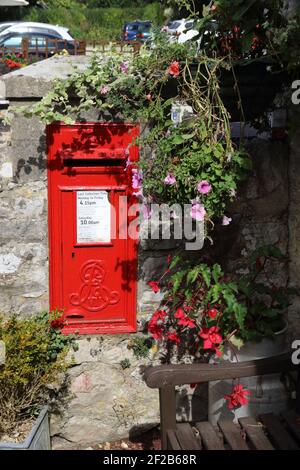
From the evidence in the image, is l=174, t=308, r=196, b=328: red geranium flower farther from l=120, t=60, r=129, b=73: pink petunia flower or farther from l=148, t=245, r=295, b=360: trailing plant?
l=120, t=60, r=129, b=73: pink petunia flower

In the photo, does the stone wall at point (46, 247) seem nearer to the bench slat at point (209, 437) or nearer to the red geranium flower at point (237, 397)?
the red geranium flower at point (237, 397)

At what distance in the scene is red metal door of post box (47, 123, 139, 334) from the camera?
3.90 metres

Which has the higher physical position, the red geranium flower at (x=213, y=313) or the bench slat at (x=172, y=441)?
the red geranium flower at (x=213, y=313)

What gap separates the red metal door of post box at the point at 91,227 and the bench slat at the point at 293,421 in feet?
3.91

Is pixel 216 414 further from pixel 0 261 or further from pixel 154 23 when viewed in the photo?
pixel 154 23

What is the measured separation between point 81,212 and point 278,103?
141 centimetres

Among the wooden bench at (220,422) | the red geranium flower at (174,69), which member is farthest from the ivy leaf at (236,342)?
the red geranium flower at (174,69)

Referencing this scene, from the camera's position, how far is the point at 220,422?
341 cm

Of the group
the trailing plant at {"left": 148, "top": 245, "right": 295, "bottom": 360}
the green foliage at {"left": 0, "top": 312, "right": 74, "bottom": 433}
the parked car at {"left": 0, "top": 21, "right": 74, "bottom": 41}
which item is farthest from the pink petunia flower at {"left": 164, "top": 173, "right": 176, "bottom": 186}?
the parked car at {"left": 0, "top": 21, "right": 74, "bottom": 41}

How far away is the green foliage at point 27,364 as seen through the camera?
3691mm

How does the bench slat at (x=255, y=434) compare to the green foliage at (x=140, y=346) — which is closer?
the bench slat at (x=255, y=434)

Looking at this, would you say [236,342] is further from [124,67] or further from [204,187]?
[124,67]

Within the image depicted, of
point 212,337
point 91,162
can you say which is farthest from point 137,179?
point 212,337

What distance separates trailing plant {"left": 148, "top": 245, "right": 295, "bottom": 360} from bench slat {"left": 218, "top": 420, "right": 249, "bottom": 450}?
1.56 ft
